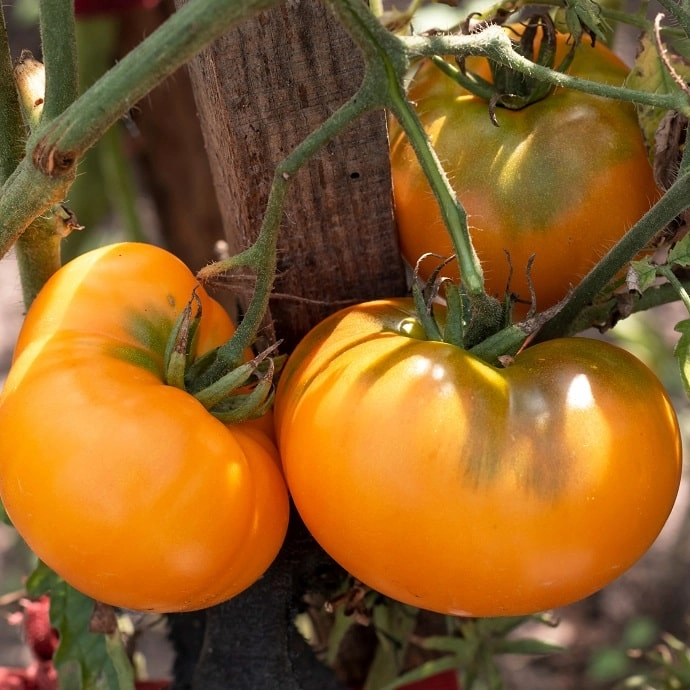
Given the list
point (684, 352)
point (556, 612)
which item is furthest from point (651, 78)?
point (556, 612)

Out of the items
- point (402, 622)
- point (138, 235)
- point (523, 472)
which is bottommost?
point (402, 622)

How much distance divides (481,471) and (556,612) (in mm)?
1472

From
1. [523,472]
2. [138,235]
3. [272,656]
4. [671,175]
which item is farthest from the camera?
[138,235]

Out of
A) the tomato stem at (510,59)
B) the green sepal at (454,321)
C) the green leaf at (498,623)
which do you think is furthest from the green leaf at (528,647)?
the tomato stem at (510,59)

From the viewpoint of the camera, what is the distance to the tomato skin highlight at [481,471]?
62 centimetres

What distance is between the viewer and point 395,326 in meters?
0.74

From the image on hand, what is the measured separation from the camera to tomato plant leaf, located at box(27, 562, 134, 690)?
89cm

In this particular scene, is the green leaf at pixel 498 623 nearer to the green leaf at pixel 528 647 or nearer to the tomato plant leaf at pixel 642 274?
the green leaf at pixel 528 647

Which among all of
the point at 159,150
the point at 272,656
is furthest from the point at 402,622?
the point at 159,150

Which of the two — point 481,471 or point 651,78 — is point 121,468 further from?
point 651,78

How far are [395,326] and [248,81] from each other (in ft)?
0.76

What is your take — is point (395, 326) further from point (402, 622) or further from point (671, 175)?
point (402, 622)

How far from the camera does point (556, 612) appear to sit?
1958mm

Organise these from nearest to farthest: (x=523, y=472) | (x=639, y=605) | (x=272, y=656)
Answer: (x=523, y=472) → (x=272, y=656) → (x=639, y=605)
